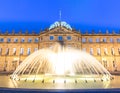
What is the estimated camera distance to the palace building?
6481cm

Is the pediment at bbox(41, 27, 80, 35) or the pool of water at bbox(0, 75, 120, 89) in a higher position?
the pediment at bbox(41, 27, 80, 35)

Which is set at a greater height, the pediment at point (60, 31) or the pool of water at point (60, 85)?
the pediment at point (60, 31)

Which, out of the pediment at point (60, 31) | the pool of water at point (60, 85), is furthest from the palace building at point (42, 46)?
the pool of water at point (60, 85)

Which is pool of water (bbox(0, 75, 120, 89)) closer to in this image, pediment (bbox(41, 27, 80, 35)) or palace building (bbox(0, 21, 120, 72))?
pediment (bbox(41, 27, 80, 35))

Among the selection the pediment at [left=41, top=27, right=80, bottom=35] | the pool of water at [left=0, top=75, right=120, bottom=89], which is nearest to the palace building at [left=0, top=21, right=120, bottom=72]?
the pediment at [left=41, top=27, right=80, bottom=35]

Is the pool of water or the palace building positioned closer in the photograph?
the pool of water

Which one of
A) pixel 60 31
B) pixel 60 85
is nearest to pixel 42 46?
pixel 60 31

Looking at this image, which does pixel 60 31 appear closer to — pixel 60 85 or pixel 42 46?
pixel 42 46

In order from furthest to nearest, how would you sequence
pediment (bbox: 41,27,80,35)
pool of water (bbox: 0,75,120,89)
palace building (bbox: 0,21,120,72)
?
palace building (bbox: 0,21,120,72) < pediment (bbox: 41,27,80,35) < pool of water (bbox: 0,75,120,89)

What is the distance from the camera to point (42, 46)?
62.6 metres

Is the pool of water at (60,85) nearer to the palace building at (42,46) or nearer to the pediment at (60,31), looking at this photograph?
the pediment at (60,31)

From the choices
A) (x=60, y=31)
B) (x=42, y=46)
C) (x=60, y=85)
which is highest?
(x=60, y=31)

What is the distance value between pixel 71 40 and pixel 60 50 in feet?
94.5

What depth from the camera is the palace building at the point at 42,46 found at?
213ft
